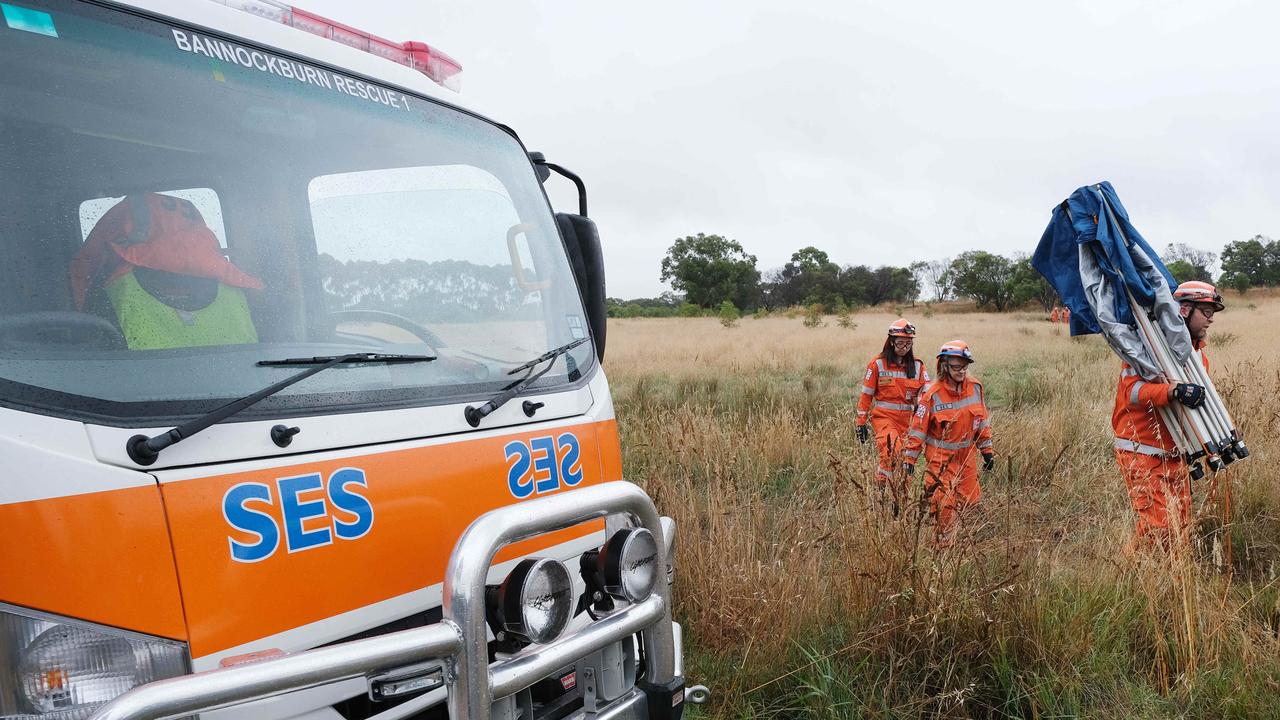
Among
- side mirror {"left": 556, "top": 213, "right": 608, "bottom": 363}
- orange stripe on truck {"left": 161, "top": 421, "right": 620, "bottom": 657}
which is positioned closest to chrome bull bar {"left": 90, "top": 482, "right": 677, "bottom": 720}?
orange stripe on truck {"left": 161, "top": 421, "right": 620, "bottom": 657}

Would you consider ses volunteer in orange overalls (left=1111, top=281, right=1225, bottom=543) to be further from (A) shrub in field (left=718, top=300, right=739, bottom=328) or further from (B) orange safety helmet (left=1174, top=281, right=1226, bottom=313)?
(A) shrub in field (left=718, top=300, right=739, bottom=328)

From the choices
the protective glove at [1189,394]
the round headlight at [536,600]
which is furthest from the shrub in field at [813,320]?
the round headlight at [536,600]

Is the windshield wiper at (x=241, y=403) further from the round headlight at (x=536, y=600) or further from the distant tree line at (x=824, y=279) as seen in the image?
the distant tree line at (x=824, y=279)

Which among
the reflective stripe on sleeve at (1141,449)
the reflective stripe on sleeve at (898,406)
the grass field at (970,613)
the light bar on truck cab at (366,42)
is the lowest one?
the grass field at (970,613)

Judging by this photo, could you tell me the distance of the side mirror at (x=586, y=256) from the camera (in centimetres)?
294

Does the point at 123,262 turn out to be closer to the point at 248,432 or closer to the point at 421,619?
the point at 248,432

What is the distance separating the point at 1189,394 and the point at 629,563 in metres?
4.10

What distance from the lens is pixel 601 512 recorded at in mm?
1955

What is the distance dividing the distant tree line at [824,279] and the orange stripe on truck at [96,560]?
48.3 metres

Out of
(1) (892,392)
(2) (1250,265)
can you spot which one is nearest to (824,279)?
(2) (1250,265)

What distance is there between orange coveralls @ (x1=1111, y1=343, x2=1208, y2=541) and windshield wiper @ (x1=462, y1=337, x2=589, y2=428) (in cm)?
383

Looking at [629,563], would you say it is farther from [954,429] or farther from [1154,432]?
[954,429]

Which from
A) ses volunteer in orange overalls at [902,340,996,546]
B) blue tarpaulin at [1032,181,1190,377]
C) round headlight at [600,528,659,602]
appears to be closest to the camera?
round headlight at [600,528,659,602]

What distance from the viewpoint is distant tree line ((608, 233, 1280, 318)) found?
1959 inches
